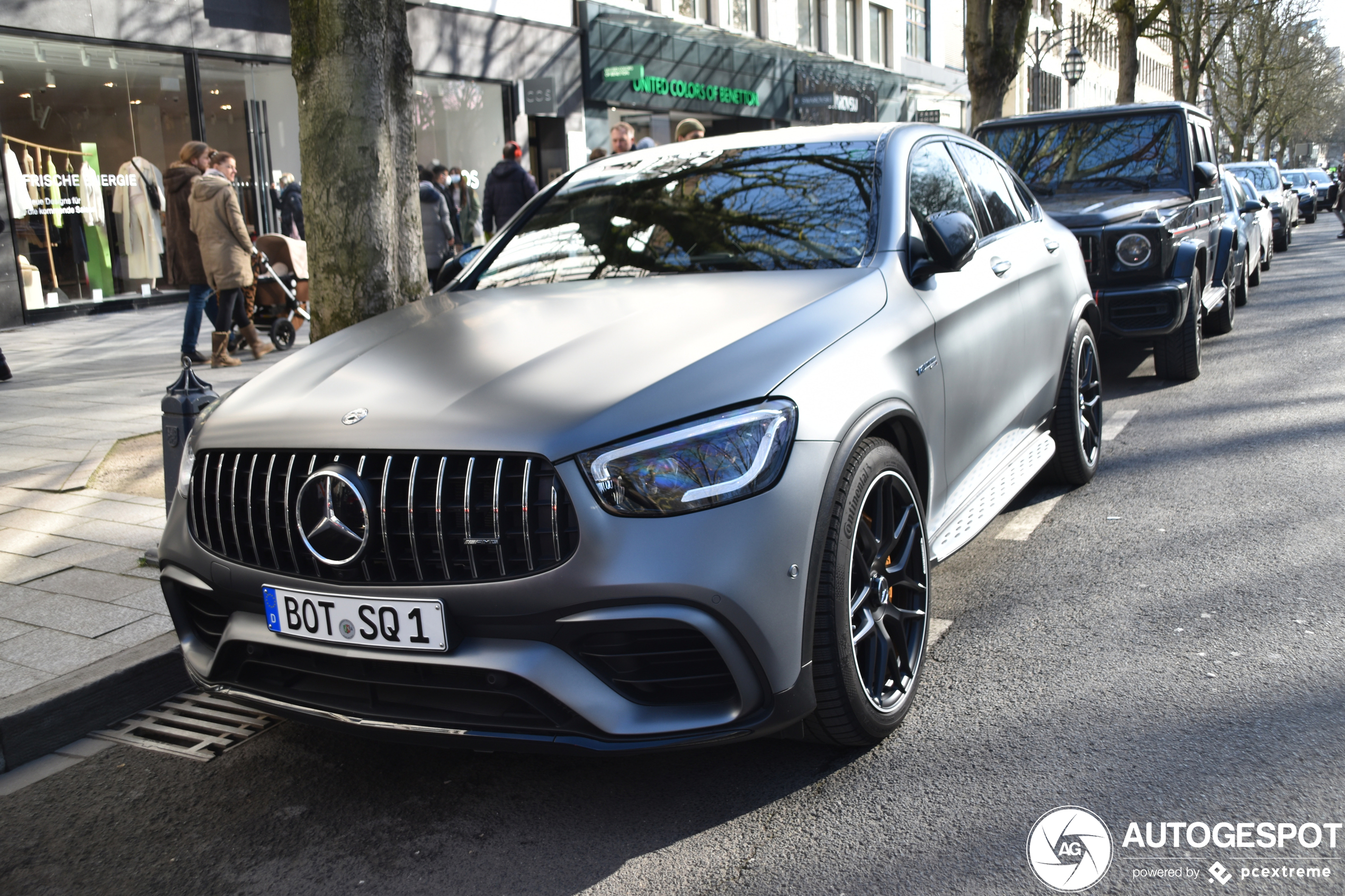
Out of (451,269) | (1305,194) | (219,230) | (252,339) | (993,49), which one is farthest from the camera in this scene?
(1305,194)

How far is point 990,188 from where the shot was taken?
4980 mm

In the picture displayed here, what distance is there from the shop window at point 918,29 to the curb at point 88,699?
41.8 m

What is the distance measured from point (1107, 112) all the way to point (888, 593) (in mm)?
7068

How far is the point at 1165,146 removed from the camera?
8703mm

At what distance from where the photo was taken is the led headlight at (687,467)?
249 cm

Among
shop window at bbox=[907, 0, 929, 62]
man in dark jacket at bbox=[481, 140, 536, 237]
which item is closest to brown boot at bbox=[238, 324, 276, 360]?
man in dark jacket at bbox=[481, 140, 536, 237]

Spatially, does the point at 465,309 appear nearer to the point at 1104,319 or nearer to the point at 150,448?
the point at 150,448

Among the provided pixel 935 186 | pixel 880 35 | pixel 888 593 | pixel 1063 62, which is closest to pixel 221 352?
pixel 935 186

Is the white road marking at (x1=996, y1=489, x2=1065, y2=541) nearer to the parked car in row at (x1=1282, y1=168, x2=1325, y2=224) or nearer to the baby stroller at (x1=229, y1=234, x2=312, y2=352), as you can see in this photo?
the baby stroller at (x1=229, y1=234, x2=312, y2=352)

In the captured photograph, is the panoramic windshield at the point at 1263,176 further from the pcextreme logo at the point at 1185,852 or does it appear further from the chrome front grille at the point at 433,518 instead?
the chrome front grille at the point at 433,518

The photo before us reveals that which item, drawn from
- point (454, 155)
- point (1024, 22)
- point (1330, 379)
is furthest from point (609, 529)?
point (454, 155)

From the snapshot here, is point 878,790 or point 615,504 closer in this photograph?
point 615,504

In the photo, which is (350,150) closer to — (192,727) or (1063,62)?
(192,727)

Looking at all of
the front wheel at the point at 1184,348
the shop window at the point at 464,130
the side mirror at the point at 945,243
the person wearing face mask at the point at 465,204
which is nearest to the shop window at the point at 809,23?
the shop window at the point at 464,130
